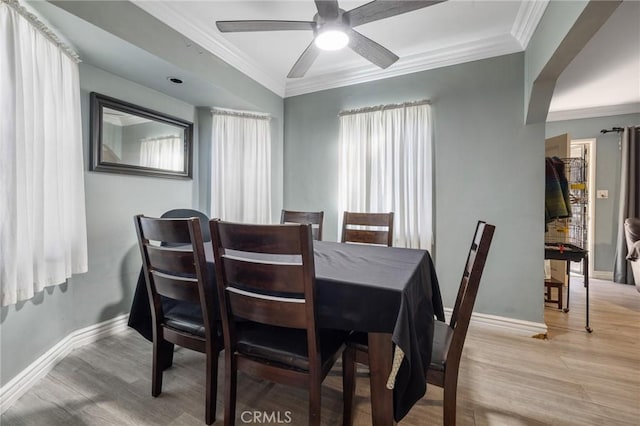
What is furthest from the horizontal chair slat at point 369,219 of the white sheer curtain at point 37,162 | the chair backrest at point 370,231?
the white sheer curtain at point 37,162

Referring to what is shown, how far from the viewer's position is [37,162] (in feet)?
5.30

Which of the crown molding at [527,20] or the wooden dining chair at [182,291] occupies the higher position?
the crown molding at [527,20]

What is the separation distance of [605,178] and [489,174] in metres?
3.17

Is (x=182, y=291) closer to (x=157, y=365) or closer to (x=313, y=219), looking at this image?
(x=157, y=365)

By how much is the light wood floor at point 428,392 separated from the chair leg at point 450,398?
0.31 meters

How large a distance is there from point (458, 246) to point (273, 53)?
262cm

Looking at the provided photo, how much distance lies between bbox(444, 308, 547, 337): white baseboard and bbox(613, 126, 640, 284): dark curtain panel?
281 centimetres

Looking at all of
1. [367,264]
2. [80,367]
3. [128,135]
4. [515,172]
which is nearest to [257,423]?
[367,264]

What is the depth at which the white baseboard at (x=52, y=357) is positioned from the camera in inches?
58.4

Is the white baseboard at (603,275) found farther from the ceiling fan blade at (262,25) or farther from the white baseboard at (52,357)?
the white baseboard at (52,357)

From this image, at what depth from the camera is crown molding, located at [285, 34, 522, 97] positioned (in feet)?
7.75

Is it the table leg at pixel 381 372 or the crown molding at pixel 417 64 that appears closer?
the table leg at pixel 381 372

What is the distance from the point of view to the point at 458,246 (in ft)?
8.50

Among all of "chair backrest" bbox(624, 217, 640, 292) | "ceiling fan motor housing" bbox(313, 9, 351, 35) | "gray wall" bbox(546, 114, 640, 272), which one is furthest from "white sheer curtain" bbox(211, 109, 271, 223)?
"gray wall" bbox(546, 114, 640, 272)
